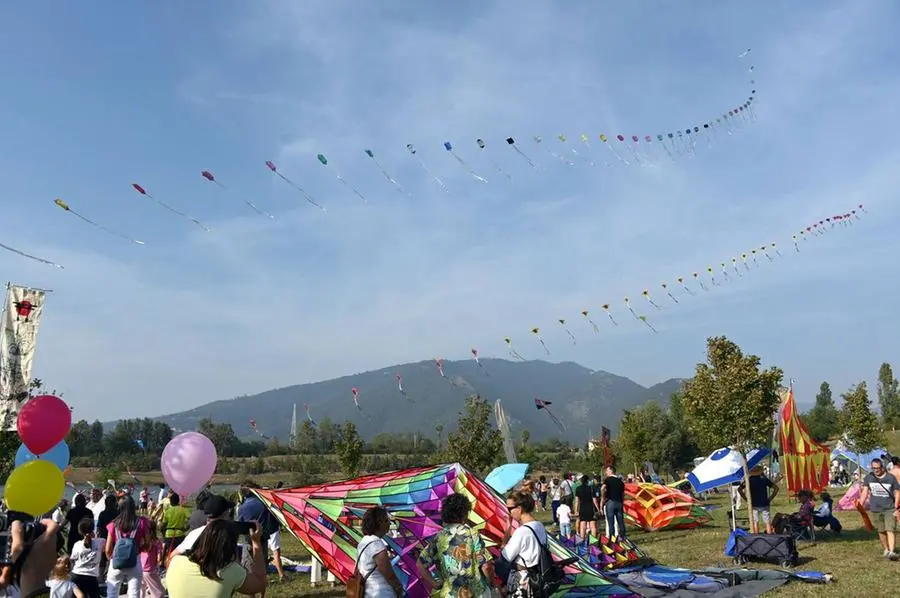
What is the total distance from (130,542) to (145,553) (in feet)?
1.70

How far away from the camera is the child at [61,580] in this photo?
7.73 meters

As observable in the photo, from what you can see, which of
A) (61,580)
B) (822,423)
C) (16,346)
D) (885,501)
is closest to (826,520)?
(885,501)

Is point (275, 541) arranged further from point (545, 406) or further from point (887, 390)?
point (887, 390)

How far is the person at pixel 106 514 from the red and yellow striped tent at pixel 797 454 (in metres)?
19.1

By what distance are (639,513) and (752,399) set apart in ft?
16.5

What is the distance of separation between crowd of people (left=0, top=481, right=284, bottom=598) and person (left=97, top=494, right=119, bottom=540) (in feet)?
0.05

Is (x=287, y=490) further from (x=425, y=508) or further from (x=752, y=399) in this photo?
(x=752, y=399)

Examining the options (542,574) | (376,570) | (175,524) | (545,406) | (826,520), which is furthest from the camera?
(545,406)

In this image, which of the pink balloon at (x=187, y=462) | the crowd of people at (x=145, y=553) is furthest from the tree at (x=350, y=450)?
the pink balloon at (x=187, y=462)

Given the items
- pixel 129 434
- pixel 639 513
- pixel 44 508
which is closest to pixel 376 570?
pixel 44 508

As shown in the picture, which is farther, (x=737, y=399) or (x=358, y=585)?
(x=737, y=399)

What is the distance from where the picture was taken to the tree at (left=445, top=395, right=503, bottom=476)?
101 feet

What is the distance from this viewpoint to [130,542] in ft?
28.1

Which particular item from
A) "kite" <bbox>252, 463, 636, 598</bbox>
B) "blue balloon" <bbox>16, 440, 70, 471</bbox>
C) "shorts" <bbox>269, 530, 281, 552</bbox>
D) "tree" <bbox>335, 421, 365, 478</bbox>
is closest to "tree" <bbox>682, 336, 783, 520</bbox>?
"kite" <bbox>252, 463, 636, 598</bbox>
